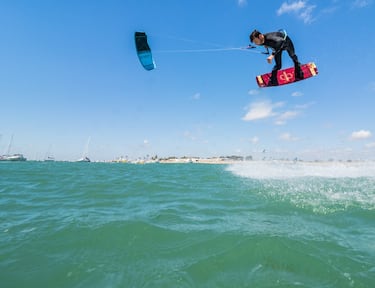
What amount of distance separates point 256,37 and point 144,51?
463 centimetres

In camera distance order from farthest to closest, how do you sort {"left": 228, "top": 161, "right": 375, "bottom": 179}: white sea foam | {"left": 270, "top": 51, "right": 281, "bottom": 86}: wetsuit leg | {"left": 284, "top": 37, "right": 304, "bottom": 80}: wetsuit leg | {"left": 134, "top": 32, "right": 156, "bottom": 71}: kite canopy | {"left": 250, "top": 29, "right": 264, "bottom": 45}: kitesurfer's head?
{"left": 228, "top": 161, "right": 375, "bottom": 179}: white sea foam
{"left": 134, "top": 32, "right": 156, "bottom": 71}: kite canopy
{"left": 270, "top": 51, "right": 281, "bottom": 86}: wetsuit leg
{"left": 284, "top": 37, "right": 304, "bottom": 80}: wetsuit leg
{"left": 250, "top": 29, "right": 264, "bottom": 45}: kitesurfer's head

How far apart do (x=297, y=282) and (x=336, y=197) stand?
8593 millimetres

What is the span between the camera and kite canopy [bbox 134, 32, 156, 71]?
427 inches

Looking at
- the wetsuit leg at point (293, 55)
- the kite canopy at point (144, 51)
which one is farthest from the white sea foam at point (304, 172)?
the kite canopy at point (144, 51)

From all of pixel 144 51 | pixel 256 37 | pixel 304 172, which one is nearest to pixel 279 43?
pixel 256 37

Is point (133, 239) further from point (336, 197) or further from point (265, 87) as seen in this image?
point (336, 197)

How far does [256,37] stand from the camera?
340 inches

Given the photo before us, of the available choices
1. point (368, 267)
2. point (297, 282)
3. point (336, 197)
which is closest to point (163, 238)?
point (297, 282)

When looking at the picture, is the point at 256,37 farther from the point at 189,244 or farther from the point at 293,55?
the point at 189,244

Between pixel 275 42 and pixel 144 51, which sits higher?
pixel 144 51

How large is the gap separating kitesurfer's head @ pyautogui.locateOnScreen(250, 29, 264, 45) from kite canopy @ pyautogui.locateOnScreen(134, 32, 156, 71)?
4072 mm

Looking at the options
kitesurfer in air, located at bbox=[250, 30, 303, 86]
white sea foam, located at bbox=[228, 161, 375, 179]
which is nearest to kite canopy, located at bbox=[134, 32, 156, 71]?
kitesurfer in air, located at bbox=[250, 30, 303, 86]

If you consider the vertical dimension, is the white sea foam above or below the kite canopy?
below

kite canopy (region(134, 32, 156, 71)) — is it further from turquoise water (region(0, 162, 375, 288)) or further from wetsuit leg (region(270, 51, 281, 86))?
turquoise water (region(0, 162, 375, 288))
